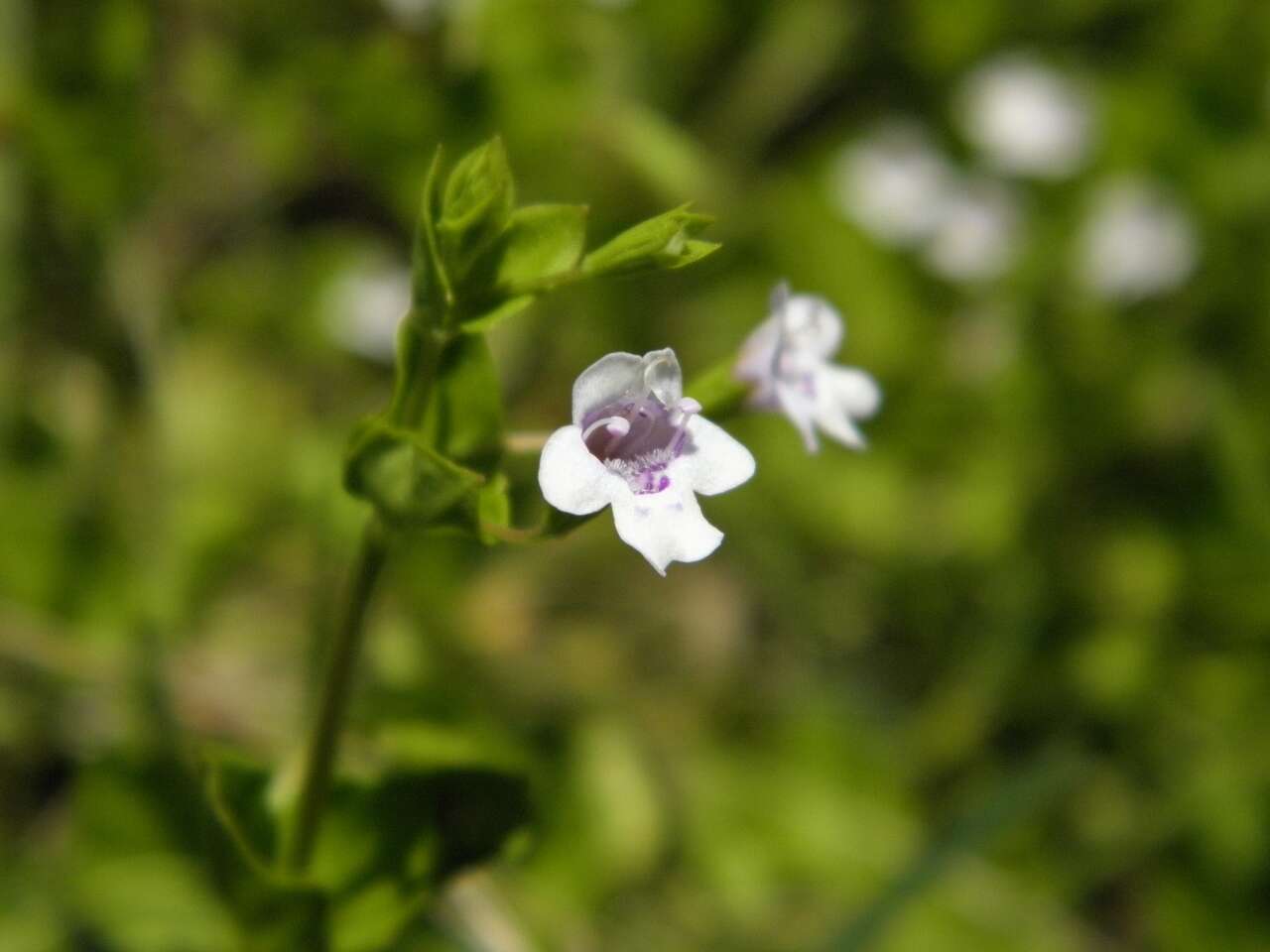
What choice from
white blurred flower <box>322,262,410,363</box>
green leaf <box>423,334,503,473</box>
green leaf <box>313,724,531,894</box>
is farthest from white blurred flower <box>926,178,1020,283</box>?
green leaf <box>423,334,503,473</box>

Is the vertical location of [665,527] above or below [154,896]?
above

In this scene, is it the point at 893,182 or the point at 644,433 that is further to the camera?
the point at 893,182

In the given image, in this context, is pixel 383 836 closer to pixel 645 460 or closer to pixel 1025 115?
pixel 645 460

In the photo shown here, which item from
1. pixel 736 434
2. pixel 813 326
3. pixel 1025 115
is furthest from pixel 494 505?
pixel 1025 115

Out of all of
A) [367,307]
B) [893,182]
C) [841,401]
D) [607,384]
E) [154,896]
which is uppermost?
[607,384]

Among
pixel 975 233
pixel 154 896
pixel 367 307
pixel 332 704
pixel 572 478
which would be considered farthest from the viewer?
pixel 975 233

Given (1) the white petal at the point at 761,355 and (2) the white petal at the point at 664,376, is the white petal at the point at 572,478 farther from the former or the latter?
(1) the white petal at the point at 761,355

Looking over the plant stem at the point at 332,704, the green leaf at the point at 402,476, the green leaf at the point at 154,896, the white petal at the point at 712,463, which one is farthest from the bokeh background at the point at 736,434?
the white petal at the point at 712,463

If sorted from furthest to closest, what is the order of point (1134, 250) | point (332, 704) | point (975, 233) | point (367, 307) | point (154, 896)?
point (975, 233) < point (1134, 250) < point (367, 307) < point (154, 896) < point (332, 704)
